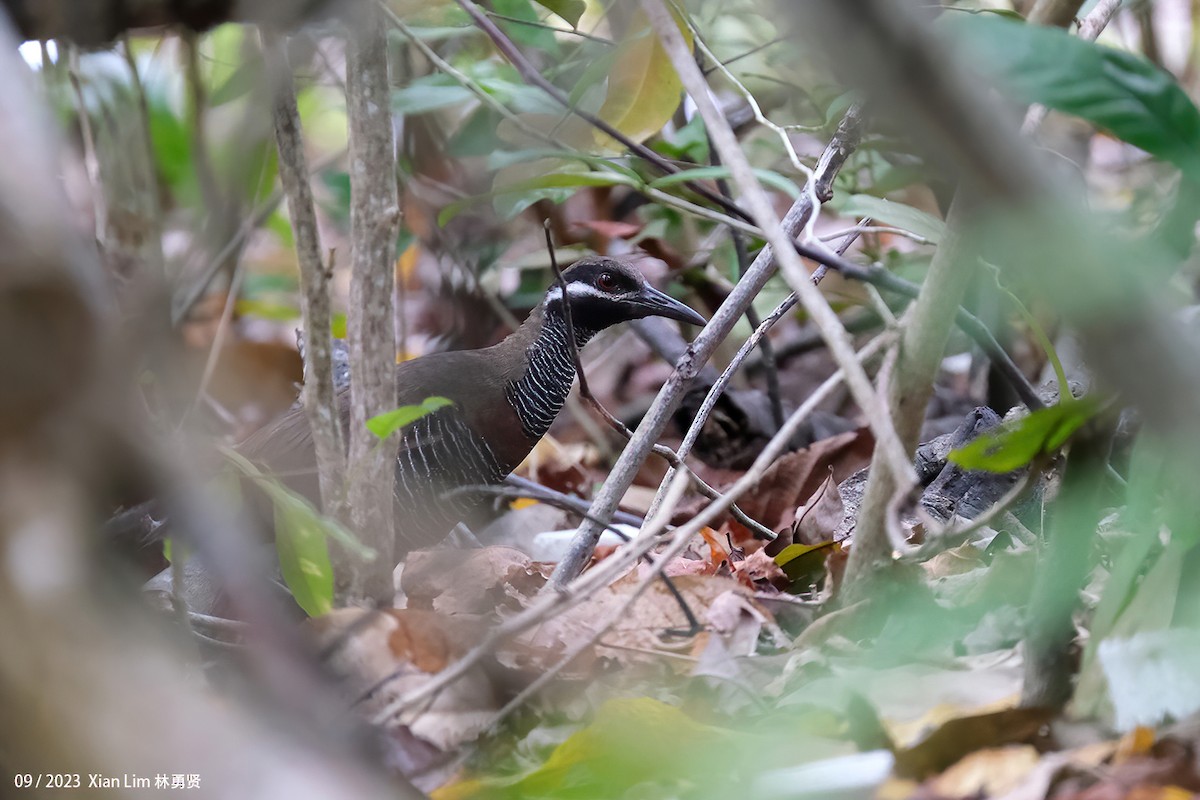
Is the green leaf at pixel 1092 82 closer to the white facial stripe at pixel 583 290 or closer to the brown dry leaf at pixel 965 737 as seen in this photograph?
the brown dry leaf at pixel 965 737

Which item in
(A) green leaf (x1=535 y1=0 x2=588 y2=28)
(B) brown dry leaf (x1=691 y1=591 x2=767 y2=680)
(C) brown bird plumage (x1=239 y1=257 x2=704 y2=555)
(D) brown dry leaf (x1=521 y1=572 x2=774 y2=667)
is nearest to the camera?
(B) brown dry leaf (x1=691 y1=591 x2=767 y2=680)

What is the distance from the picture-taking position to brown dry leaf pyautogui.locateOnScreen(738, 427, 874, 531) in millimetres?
3068

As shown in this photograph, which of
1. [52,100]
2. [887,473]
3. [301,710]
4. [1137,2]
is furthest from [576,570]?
[1137,2]

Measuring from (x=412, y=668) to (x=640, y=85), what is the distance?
4.64 feet

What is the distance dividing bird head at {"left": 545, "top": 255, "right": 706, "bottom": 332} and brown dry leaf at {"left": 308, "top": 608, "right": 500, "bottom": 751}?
1852mm

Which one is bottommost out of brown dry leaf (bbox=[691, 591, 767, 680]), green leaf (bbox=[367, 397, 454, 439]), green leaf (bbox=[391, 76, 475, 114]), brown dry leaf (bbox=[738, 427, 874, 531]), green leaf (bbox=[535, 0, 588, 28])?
brown dry leaf (bbox=[738, 427, 874, 531])

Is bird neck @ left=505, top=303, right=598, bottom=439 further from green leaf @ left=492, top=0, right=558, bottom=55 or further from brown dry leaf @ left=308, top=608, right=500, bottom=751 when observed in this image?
brown dry leaf @ left=308, top=608, right=500, bottom=751

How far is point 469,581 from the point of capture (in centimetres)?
225

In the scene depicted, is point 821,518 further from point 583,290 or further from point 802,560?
point 583,290

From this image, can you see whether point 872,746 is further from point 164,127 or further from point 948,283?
point 164,127

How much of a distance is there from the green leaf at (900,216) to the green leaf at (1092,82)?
54cm

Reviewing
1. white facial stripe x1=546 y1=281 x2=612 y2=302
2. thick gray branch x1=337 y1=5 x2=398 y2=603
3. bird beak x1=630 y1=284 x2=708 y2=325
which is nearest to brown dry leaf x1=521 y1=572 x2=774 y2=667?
thick gray branch x1=337 y1=5 x2=398 y2=603

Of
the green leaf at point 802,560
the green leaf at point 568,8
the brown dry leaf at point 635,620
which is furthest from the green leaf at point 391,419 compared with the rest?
the green leaf at point 568,8

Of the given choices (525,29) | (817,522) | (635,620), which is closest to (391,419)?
(635,620)
